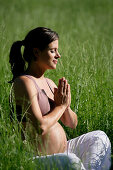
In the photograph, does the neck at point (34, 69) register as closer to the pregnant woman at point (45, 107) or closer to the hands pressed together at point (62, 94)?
the pregnant woman at point (45, 107)

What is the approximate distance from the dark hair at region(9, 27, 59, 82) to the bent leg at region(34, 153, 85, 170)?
63cm

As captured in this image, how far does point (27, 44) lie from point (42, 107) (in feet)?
1.49

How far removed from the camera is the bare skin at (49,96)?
91.5 inches

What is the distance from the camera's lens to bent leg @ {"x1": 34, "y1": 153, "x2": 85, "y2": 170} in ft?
7.39

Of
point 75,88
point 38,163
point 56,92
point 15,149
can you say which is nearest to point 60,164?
point 38,163

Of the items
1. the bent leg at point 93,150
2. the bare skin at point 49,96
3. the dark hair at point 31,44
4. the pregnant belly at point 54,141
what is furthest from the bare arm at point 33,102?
the bent leg at point 93,150

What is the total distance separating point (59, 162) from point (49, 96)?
55cm

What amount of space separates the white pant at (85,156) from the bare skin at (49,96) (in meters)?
0.09

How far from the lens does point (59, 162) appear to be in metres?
2.24

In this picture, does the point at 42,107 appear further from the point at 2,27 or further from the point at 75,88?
the point at 2,27

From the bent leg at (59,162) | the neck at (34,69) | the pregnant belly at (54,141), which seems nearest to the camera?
the bent leg at (59,162)

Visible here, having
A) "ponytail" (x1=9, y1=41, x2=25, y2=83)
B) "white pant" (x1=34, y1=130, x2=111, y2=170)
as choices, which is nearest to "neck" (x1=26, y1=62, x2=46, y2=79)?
"ponytail" (x1=9, y1=41, x2=25, y2=83)

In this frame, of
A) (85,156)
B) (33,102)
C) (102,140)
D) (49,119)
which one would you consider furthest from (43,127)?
(102,140)

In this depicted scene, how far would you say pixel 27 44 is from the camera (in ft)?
8.48
